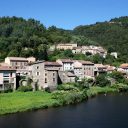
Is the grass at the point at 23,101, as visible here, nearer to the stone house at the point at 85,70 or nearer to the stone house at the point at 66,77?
the stone house at the point at 66,77

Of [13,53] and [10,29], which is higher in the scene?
[10,29]

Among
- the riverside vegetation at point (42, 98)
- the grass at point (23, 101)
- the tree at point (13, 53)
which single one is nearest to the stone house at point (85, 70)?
the riverside vegetation at point (42, 98)

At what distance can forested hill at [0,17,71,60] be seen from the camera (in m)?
104

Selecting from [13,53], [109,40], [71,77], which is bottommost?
[71,77]

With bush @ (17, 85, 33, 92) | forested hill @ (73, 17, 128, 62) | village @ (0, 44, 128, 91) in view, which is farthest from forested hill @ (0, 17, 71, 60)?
bush @ (17, 85, 33, 92)

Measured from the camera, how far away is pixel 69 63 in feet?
310

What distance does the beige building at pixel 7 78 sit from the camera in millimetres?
68688

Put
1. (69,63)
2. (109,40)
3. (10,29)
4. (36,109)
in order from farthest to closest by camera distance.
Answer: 1. (109,40)
2. (10,29)
3. (69,63)
4. (36,109)

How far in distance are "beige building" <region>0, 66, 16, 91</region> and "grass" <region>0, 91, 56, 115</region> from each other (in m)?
4.14

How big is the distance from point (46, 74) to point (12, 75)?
7.27 m

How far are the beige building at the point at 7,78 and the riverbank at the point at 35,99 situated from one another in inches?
159

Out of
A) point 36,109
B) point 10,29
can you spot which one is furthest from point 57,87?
point 10,29

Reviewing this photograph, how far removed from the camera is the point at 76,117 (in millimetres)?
50750

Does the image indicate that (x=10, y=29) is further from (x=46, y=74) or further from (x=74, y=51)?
(x=46, y=74)
